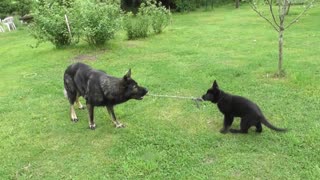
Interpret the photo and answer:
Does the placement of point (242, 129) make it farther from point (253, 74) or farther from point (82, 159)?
point (253, 74)

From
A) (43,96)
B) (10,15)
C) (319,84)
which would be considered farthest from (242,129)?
(10,15)

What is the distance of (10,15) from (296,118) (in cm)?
2821

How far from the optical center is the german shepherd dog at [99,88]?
5.96 m

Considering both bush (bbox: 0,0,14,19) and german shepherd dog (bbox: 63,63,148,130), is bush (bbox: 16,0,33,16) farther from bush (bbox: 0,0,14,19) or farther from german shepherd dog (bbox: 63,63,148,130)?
german shepherd dog (bbox: 63,63,148,130)

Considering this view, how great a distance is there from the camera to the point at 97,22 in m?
13.4

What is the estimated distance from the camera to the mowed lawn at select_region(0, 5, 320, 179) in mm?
5418

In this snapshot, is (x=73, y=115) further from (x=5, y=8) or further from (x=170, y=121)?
(x=5, y=8)

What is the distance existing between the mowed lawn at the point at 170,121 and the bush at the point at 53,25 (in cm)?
113

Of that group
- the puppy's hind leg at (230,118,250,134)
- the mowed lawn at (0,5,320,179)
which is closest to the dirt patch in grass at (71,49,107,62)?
the mowed lawn at (0,5,320,179)

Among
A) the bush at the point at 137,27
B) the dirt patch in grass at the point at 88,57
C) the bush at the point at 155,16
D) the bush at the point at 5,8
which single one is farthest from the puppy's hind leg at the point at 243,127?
the bush at the point at 5,8

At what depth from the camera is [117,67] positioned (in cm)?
1125

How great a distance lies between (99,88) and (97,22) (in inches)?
301

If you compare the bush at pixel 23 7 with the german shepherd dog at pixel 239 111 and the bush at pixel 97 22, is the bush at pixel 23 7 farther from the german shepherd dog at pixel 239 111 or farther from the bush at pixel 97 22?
the german shepherd dog at pixel 239 111

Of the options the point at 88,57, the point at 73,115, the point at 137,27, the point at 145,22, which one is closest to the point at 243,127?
the point at 73,115
